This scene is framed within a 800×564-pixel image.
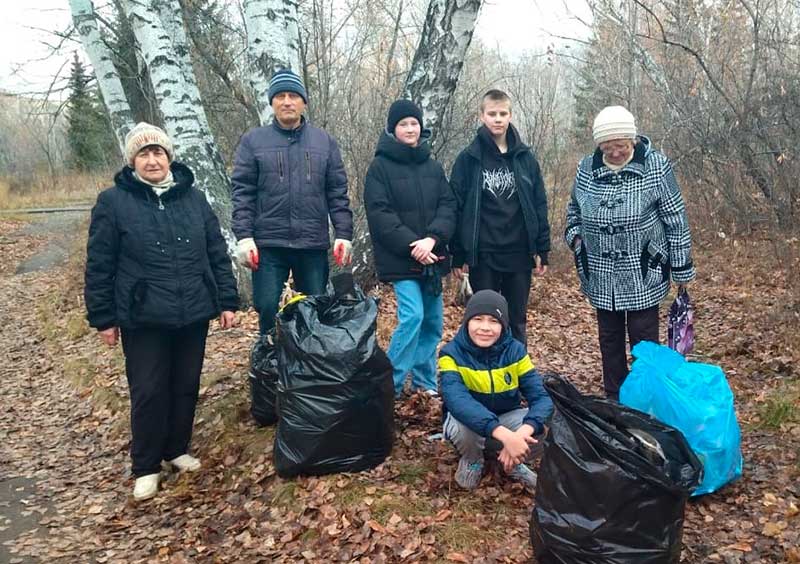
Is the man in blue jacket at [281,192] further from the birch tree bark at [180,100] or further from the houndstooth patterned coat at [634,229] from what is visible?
the birch tree bark at [180,100]

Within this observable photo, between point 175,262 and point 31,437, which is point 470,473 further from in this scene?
point 31,437

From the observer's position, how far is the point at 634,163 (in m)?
3.54

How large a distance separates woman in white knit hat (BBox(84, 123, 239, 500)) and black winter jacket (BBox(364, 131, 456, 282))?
3.05 ft

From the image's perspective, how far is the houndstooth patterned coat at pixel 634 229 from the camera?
353cm

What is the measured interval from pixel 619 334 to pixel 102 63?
6.82 m

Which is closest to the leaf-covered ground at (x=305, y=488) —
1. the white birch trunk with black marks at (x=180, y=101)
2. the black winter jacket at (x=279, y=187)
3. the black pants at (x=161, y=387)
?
the black pants at (x=161, y=387)

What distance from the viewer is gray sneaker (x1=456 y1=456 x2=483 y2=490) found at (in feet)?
10.8

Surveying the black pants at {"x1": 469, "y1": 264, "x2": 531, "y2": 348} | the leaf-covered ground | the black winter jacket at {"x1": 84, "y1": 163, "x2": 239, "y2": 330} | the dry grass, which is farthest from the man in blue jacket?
the dry grass

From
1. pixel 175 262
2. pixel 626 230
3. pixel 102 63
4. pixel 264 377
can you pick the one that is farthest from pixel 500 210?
pixel 102 63

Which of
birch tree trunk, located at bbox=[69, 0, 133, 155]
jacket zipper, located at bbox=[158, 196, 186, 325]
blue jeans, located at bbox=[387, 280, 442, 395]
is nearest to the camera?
jacket zipper, located at bbox=[158, 196, 186, 325]

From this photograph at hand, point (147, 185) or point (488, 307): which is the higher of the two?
point (147, 185)

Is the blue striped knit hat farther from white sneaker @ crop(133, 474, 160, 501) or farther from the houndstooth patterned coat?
white sneaker @ crop(133, 474, 160, 501)

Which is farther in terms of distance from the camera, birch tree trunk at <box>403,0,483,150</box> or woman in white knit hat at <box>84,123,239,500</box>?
birch tree trunk at <box>403,0,483,150</box>

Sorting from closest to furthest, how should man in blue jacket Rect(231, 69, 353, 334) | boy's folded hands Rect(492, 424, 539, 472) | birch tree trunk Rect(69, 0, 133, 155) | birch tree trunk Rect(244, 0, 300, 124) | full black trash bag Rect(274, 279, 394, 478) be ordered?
boy's folded hands Rect(492, 424, 539, 472)
full black trash bag Rect(274, 279, 394, 478)
man in blue jacket Rect(231, 69, 353, 334)
birch tree trunk Rect(244, 0, 300, 124)
birch tree trunk Rect(69, 0, 133, 155)
